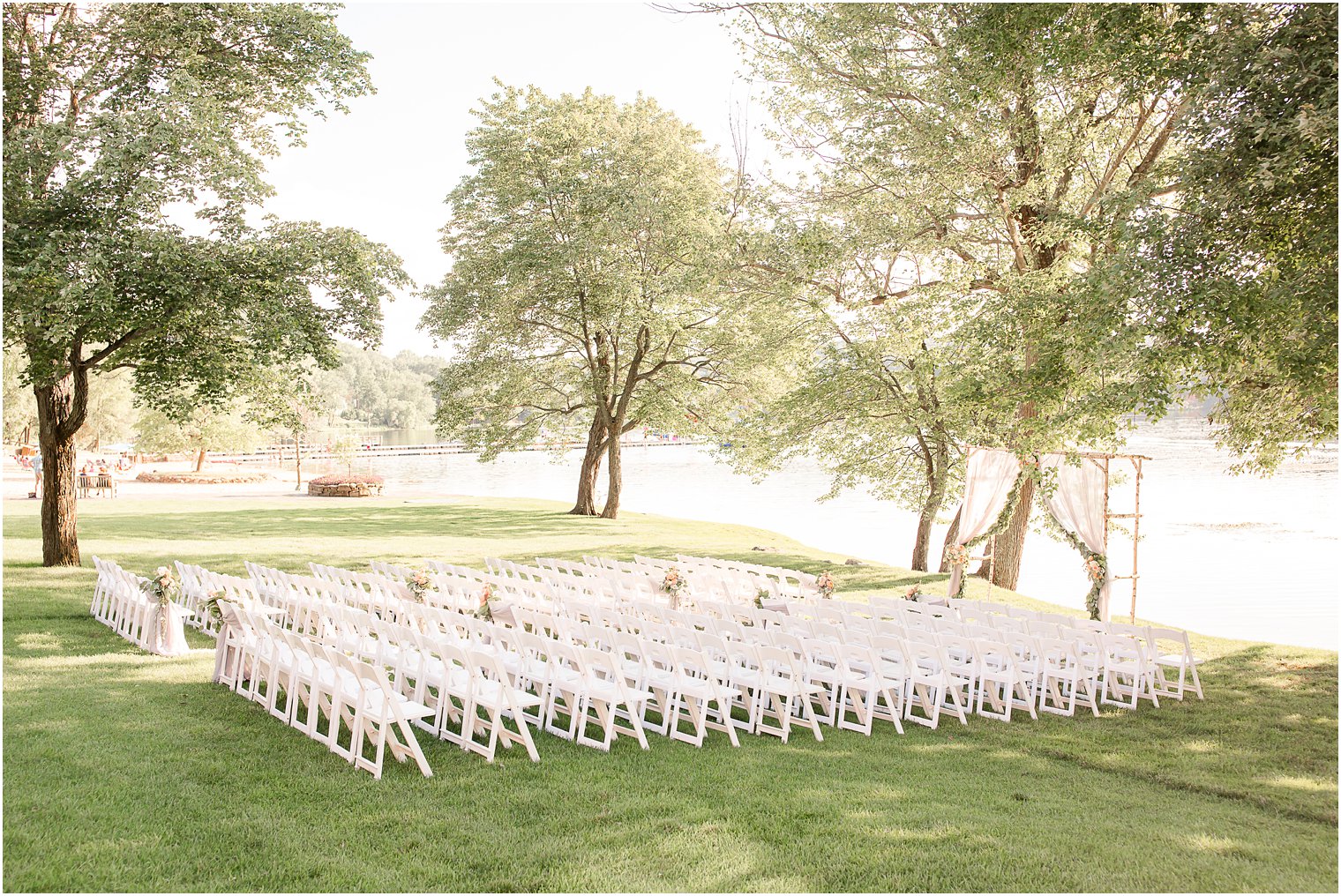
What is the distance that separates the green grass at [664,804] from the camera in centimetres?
446

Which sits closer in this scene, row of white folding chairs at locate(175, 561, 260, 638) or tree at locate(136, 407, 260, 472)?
row of white folding chairs at locate(175, 561, 260, 638)

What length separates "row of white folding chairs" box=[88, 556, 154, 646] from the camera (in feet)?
31.6

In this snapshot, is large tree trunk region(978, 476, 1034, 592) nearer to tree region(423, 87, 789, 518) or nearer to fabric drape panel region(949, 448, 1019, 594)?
fabric drape panel region(949, 448, 1019, 594)

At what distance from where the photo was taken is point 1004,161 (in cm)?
1383

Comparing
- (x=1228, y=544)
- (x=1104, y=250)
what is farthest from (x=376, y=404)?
(x=1104, y=250)

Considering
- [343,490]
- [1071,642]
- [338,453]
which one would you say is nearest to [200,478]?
[338,453]

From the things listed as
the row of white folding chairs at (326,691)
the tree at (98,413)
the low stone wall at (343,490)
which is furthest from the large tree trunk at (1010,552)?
the tree at (98,413)

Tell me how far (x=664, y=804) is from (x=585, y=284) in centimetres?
1995

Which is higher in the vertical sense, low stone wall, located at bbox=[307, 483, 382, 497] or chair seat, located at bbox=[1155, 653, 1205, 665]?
chair seat, located at bbox=[1155, 653, 1205, 665]

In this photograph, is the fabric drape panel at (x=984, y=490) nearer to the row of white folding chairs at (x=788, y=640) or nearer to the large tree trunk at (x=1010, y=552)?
the large tree trunk at (x=1010, y=552)

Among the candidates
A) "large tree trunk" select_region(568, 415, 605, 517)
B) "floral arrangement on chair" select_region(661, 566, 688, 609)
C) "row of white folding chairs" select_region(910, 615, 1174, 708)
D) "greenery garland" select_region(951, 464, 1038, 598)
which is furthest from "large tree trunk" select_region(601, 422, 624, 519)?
"row of white folding chairs" select_region(910, 615, 1174, 708)

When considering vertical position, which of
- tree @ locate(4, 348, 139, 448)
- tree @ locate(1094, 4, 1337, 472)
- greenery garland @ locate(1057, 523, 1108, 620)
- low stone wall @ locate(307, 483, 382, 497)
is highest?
tree @ locate(1094, 4, 1337, 472)

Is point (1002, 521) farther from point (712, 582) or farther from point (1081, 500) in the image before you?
point (712, 582)

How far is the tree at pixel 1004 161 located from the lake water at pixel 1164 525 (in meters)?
2.40
